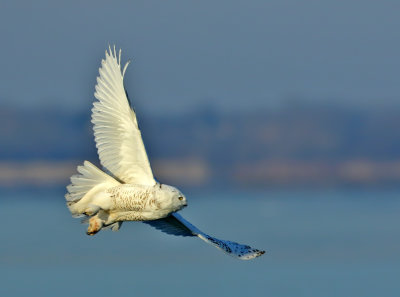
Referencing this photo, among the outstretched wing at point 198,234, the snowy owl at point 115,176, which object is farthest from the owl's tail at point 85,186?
the outstretched wing at point 198,234

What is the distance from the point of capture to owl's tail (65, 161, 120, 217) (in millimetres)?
12789

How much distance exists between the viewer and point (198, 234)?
1385cm

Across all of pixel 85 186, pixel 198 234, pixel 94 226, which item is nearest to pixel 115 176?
pixel 85 186

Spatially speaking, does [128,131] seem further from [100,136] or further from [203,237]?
[203,237]

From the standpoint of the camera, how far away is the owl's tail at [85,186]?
42.0ft

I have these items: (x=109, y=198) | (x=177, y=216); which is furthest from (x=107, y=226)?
(x=177, y=216)

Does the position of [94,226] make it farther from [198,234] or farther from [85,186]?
[198,234]

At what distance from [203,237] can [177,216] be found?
0.60 metres

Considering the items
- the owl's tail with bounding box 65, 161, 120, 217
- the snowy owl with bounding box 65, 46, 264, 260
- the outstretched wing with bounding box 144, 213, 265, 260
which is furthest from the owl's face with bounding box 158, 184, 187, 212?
the outstretched wing with bounding box 144, 213, 265, 260

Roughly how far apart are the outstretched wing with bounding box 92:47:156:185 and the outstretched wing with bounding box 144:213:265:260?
1439 mm

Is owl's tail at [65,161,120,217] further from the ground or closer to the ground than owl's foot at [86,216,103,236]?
further from the ground

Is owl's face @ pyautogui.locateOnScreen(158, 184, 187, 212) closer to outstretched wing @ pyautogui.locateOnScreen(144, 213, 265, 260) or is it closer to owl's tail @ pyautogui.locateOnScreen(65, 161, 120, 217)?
owl's tail @ pyautogui.locateOnScreen(65, 161, 120, 217)

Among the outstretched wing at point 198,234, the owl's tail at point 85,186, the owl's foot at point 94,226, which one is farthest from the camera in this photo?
the outstretched wing at point 198,234

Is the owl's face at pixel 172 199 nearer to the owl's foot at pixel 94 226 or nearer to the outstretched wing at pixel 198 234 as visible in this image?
the owl's foot at pixel 94 226
